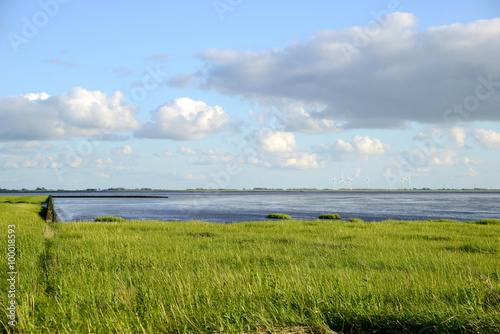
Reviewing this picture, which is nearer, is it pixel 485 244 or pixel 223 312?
pixel 223 312

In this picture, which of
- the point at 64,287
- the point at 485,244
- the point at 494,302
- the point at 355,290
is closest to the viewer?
the point at 494,302

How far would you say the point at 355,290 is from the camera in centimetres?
873

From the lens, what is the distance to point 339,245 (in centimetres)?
2062

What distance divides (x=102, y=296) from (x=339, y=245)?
47.7 ft

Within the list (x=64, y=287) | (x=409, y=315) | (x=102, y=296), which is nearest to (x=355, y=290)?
(x=409, y=315)

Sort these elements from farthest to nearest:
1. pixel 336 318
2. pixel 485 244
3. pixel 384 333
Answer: pixel 485 244 < pixel 336 318 < pixel 384 333

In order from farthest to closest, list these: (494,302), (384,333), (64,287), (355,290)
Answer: (64,287) → (355,290) → (494,302) → (384,333)

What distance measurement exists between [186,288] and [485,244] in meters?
18.5

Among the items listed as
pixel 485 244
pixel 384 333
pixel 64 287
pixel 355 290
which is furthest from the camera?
pixel 485 244

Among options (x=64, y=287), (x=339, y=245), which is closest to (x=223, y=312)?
(x=64, y=287)

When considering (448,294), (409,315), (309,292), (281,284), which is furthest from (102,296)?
(448,294)

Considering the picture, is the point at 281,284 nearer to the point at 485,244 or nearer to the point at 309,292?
the point at 309,292

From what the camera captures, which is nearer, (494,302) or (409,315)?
A: (409,315)

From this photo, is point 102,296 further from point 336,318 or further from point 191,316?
point 336,318
